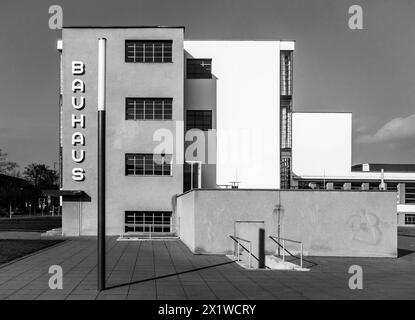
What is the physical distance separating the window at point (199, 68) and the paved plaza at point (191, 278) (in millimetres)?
18481

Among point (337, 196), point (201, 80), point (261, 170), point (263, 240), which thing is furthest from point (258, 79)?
point (263, 240)

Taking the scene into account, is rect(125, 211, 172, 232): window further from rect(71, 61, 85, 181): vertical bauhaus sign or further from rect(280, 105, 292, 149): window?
rect(280, 105, 292, 149): window

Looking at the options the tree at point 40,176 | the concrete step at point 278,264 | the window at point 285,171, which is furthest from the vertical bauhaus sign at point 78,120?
the tree at point 40,176

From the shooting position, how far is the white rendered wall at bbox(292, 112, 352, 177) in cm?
4759

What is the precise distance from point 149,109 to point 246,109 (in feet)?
23.3

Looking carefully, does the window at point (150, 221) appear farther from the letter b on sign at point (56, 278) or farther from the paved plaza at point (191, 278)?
the letter b on sign at point (56, 278)

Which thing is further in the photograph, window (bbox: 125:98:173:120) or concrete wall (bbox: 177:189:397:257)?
window (bbox: 125:98:173:120)

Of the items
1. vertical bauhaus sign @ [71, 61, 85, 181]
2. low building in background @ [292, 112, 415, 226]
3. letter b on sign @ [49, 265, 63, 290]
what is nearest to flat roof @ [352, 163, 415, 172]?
low building in background @ [292, 112, 415, 226]

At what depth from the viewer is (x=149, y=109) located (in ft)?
109

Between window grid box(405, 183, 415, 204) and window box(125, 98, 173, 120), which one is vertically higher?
window box(125, 98, 173, 120)

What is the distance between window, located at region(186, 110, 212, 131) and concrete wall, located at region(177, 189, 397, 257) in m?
14.7

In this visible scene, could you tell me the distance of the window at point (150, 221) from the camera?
107 ft
